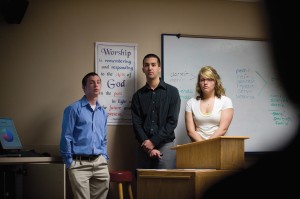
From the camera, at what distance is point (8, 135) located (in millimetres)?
3639

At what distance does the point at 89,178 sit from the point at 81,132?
1.38 ft

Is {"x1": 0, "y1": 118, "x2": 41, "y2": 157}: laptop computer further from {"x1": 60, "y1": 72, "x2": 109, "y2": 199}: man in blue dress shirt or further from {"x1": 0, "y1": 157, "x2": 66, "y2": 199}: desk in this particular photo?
{"x1": 60, "y1": 72, "x2": 109, "y2": 199}: man in blue dress shirt

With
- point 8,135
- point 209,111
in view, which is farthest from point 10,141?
point 209,111

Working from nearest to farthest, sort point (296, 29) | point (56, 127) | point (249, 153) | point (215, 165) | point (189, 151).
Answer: point (296, 29), point (215, 165), point (189, 151), point (56, 127), point (249, 153)

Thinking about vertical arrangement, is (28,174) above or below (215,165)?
below

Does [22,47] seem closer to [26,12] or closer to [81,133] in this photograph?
[26,12]

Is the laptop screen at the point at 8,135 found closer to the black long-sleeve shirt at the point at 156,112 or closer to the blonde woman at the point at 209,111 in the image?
the black long-sleeve shirt at the point at 156,112

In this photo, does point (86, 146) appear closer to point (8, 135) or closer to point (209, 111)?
point (8, 135)

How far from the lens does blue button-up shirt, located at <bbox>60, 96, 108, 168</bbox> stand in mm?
3492

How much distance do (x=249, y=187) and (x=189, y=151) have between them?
2251 mm

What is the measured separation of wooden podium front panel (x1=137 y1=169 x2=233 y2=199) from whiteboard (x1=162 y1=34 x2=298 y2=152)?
198cm

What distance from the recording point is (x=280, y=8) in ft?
0.99

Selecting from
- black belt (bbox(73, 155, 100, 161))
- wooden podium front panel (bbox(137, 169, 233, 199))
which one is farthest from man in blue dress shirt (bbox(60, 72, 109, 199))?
wooden podium front panel (bbox(137, 169, 233, 199))

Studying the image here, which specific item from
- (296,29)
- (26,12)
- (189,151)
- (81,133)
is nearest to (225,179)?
(296,29)
